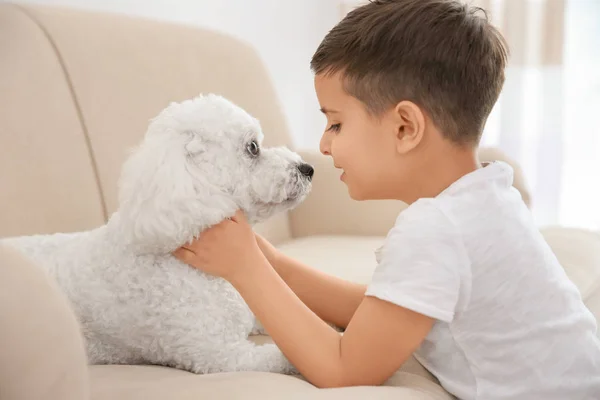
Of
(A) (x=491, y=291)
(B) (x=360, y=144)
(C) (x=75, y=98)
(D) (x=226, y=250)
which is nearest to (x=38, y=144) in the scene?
(C) (x=75, y=98)

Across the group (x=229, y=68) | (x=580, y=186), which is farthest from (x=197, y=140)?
(x=580, y=186)

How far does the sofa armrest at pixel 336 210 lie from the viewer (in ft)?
6.93

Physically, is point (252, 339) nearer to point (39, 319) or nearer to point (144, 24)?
point (39, 319)

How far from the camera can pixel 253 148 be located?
3.83ft

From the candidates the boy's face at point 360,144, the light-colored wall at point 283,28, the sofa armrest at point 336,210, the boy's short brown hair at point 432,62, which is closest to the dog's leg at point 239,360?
the boy's face at point 360,144

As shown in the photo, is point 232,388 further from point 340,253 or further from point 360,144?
point 340,253

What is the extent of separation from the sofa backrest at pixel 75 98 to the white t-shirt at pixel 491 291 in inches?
29.3

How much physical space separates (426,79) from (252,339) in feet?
1.73

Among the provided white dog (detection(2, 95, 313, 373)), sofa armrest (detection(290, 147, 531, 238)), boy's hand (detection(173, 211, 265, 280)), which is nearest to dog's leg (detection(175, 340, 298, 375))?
white dog (detection(2, 95, 313, 373))

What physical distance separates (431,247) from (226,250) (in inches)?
11.5

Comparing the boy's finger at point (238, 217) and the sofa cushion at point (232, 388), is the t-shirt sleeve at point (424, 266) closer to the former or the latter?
the sofa cushion at point (232, 388)

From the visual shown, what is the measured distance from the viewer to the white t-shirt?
0.90 m

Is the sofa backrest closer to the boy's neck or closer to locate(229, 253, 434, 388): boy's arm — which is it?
locate(229, 253, 434, 388): boy's arm

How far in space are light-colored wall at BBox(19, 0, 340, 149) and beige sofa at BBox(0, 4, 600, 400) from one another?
0.45 metres
